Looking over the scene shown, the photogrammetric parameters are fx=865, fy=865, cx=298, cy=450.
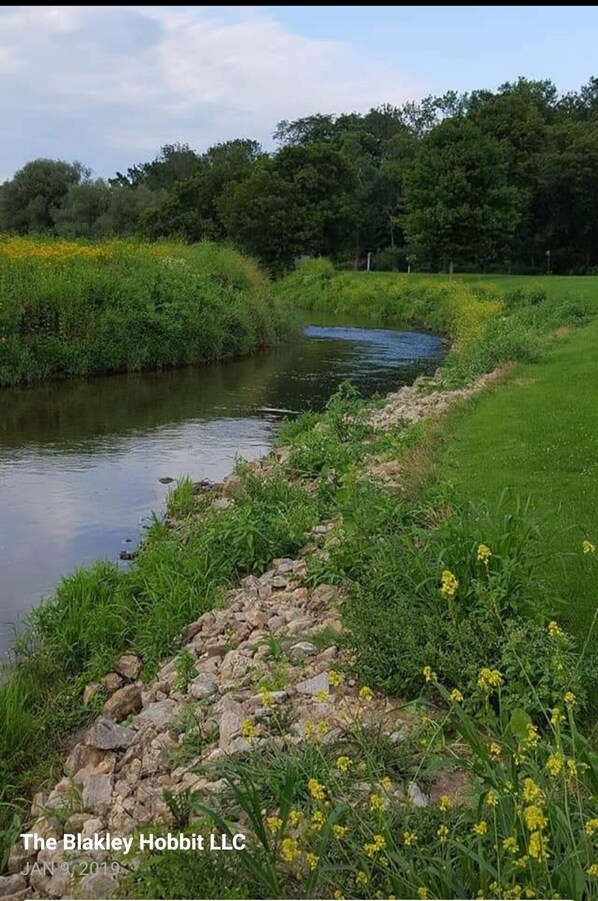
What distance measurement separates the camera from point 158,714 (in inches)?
192

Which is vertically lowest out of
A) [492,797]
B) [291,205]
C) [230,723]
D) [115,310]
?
[230,723]

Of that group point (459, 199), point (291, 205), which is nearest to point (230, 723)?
point (459, 199)

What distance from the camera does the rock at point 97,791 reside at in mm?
4164

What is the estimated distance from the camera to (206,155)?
82.1m

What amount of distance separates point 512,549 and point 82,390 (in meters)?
14.1

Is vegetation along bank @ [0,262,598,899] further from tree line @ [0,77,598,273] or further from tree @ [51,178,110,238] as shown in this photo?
tree @ [51,178,110,238]

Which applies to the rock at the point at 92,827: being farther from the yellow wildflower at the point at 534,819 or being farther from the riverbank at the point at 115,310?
the riverbank at the point at 115,310

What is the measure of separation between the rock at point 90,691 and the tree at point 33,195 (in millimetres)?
52378

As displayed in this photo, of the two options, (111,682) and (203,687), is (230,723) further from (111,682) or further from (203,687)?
(111,682)

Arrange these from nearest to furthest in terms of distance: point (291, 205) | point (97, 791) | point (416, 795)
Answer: point (416, 795) → point (97, 791) → point (291, 205)

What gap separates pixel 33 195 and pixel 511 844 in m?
58.8

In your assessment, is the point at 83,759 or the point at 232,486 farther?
the point at 232,486

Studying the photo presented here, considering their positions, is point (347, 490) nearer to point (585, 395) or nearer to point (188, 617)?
point (188, 617)

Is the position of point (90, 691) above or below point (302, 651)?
below
